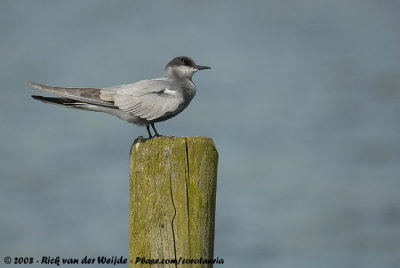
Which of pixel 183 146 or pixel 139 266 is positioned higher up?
pixel 183 146

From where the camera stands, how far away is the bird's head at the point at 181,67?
654cm

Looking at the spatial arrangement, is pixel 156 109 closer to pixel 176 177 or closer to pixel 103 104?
pixel 103 104

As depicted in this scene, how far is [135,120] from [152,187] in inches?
86.3

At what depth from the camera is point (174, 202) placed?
339cm

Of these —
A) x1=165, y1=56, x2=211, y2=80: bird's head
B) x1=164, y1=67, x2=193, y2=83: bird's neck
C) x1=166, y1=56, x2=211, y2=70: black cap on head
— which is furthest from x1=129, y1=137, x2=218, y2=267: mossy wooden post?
x1=166, y1=56, x2=211, y2=70: black cap on head

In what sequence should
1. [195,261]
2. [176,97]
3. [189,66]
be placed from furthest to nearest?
1. [189,66]
2. [176,97]
3. [195,261]

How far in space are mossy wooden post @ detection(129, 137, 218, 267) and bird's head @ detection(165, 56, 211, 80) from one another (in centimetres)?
311

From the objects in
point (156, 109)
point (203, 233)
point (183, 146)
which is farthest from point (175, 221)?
→ point (156, 109)

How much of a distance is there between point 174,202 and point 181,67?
3467 mm

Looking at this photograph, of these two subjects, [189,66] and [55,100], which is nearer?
[55,100]

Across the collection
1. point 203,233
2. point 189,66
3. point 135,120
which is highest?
point 189,66

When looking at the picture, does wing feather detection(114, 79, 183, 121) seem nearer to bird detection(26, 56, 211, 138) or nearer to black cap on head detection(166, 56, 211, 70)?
bird detection(26, 56, 211, 138)

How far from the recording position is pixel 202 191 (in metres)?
3.42

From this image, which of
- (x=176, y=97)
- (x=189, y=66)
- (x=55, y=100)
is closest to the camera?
(x=55, y=100)
